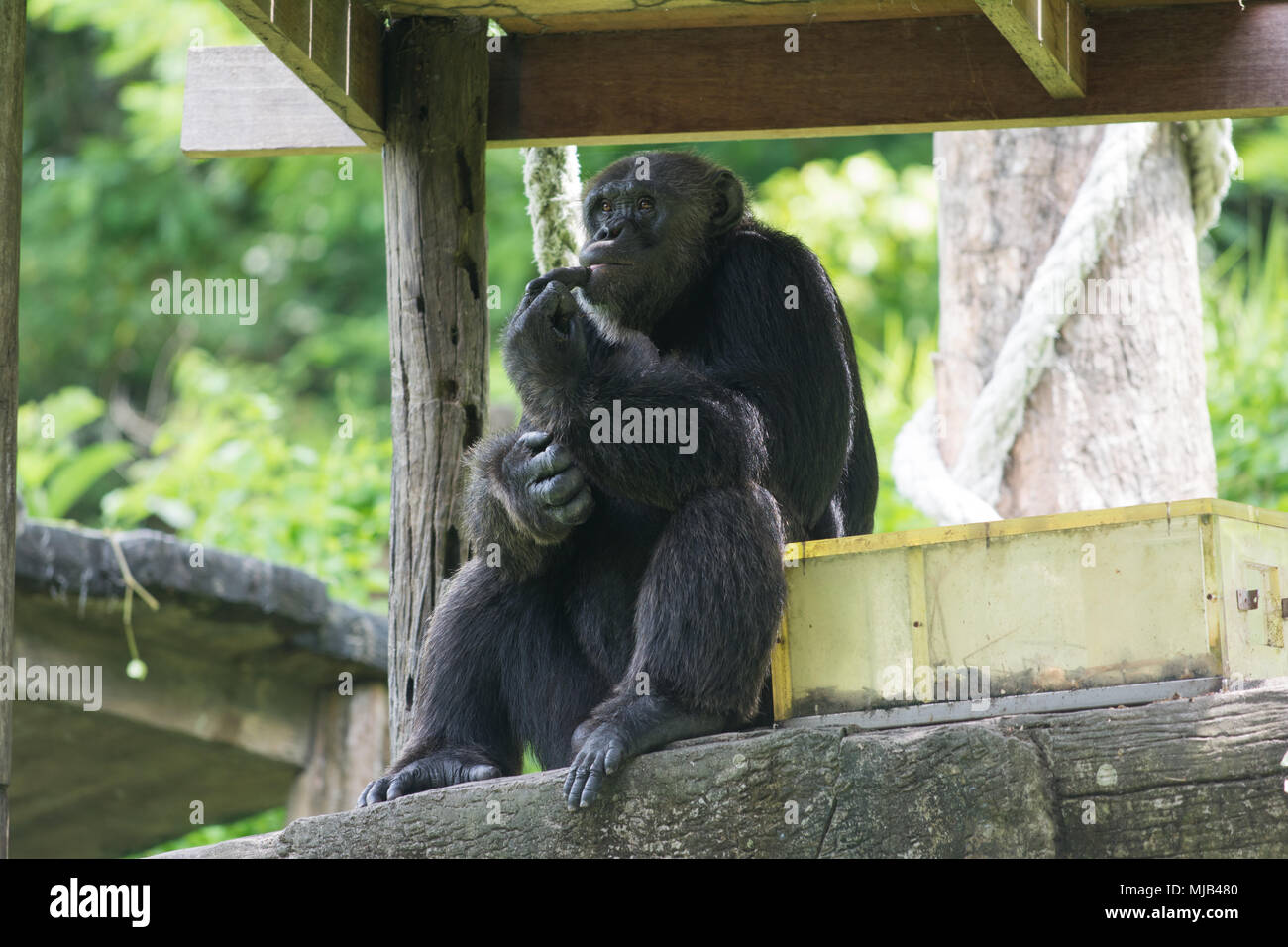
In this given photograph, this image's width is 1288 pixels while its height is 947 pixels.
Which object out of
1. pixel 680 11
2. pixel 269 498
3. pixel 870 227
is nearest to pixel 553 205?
pixel 680 11

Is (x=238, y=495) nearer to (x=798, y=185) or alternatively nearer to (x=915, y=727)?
(x=798, y=185)

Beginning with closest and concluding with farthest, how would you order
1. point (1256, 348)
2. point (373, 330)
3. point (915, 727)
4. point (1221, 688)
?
point (1221, 688) < point (915, 727) < point (1256, 348) < point (373, 330)

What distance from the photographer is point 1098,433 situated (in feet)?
23.9

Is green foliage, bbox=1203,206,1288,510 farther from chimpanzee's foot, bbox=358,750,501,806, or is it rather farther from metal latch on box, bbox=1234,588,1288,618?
chimpanzee's foot, bbox=358,750,501,806

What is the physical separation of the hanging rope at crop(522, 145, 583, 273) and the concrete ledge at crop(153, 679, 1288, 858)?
90.9 inches

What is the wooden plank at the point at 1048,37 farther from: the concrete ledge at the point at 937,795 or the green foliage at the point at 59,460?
the green foliage at the point at 59,460

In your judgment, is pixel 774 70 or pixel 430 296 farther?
pixel 430 296

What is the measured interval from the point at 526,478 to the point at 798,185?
26.1 ft

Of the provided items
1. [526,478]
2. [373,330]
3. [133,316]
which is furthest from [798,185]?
[526,478]

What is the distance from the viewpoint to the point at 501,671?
4.63 metres

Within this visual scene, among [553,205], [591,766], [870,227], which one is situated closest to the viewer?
[591,766]

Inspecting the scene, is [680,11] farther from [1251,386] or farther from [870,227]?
[870,227]

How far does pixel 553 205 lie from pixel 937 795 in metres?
2.90

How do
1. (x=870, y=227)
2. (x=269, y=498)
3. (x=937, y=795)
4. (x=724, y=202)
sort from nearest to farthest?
1. (x=937, y=795)
2. (x=724, y=202)
3. (x=269, y=498)
4. (x=870, y=227)
